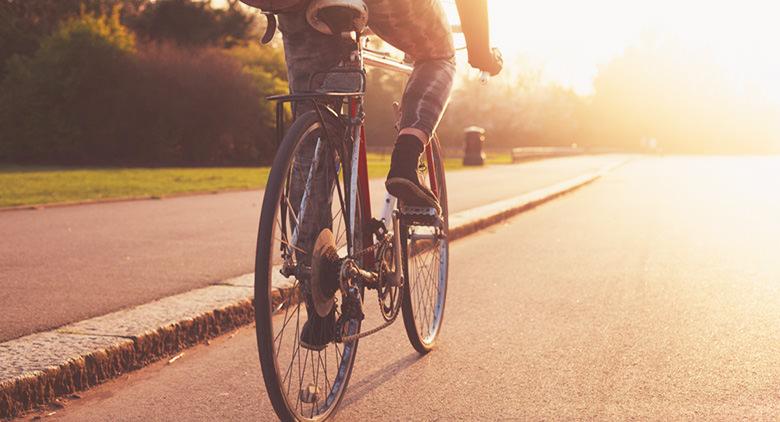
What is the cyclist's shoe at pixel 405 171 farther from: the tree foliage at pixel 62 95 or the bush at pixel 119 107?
the tree foliage at pixel 62 95

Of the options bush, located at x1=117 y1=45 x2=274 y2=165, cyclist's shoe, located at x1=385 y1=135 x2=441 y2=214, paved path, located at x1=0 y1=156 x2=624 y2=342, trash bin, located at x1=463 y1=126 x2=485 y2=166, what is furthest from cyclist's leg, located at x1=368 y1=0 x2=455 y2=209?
trash bin, located at x1=463 y1=126 x2=485 y2=166

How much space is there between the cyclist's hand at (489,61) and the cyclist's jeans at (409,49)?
0.11 metres

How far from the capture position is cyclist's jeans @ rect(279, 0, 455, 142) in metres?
3.36

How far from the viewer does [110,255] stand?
721 cm

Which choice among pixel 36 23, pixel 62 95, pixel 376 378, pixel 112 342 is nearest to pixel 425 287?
pixel 376 378

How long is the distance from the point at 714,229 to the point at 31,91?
2578 cm

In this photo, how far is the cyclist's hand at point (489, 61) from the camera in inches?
150

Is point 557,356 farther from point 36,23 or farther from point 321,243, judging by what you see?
point 36,23

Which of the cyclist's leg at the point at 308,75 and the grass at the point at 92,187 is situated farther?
the grass at the point at 92,187

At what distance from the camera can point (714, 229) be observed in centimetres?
1073

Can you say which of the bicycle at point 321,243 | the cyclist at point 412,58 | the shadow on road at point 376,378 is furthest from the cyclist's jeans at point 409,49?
the shadow on road at point 376,378

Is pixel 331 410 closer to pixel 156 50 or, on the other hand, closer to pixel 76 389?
pixel 76 389

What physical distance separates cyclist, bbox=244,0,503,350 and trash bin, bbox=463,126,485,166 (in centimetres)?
2834

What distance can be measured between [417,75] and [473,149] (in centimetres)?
2885
